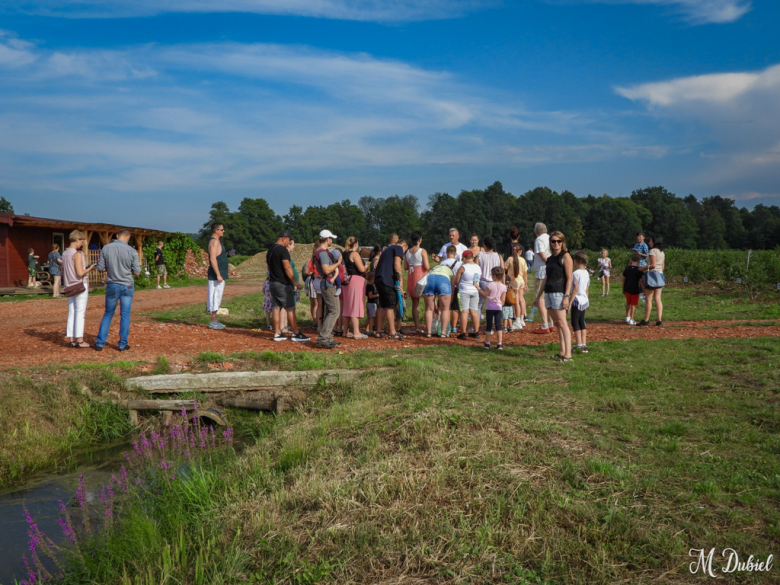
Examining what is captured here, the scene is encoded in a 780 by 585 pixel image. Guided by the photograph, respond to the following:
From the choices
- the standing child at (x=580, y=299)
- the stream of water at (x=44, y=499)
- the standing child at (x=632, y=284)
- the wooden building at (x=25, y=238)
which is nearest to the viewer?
the stream of water at (x=44, y=499)

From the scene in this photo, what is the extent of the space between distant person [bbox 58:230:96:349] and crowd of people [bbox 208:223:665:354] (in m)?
2.22

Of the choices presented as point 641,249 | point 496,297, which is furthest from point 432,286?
point 641,249

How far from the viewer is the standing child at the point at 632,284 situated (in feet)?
39.3

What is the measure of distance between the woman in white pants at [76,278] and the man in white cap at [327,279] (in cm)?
331

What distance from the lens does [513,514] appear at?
4070 mm

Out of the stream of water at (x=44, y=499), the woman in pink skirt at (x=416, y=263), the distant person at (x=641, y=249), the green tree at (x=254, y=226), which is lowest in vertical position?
the stream of water at (x=44, y=499)

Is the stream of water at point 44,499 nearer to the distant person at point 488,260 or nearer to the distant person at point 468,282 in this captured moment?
the distant person at point 468,282

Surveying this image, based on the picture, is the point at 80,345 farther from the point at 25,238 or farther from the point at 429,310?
the point at 25,238

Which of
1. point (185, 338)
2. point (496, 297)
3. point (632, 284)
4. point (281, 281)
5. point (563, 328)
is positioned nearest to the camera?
point (563, 328)

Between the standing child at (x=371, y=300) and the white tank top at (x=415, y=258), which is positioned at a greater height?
the white tank top at (x=415, y=258)

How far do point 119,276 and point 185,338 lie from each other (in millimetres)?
1802

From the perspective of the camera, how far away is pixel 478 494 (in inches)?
171

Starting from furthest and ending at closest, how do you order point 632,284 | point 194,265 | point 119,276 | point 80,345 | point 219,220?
point 219,220 < point 194,265 < point 632,284 < point 80,345 < point 119,276

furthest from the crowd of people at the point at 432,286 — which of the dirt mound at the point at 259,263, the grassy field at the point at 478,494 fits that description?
the dirt mound at the point at 259,263
